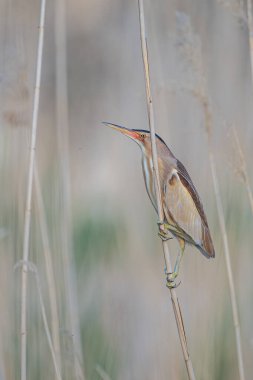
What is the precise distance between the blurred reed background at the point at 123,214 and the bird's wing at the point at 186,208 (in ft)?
0.43

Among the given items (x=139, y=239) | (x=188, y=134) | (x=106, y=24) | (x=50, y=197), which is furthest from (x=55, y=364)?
(x=106, y=24)

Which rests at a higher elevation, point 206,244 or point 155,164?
point 155,164

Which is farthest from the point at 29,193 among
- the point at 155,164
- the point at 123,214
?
the point at 123,214

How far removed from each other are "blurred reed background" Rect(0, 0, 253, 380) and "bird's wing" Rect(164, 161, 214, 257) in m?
0.13

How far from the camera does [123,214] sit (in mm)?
2848

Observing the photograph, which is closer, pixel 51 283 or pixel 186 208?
pixel 186 208

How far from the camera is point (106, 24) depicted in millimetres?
4145

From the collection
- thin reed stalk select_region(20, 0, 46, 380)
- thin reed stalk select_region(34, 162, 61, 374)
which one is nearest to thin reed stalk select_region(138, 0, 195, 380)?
thin reed stalk select_region(20, 0, 46, 380)

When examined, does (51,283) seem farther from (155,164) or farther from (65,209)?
(155,164)

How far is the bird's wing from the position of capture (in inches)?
70.9

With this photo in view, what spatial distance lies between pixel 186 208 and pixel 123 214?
41.0 inches

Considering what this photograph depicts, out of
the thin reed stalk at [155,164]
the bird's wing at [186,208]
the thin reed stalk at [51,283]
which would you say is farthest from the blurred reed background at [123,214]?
the thin reed stalk at [155,164]

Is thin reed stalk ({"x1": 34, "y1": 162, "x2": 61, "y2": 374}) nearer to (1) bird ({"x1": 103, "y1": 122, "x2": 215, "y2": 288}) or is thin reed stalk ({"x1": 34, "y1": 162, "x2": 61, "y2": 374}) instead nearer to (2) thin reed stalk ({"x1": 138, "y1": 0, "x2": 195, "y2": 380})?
(1) bird ({"x1": 103, "y1": 122, "x2": 215, "y2": 288})

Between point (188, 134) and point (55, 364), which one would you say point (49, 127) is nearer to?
point (188, 134)
